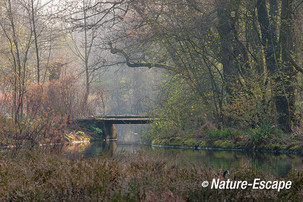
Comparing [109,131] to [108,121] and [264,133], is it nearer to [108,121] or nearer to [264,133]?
[108,121]

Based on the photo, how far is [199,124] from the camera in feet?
54.6

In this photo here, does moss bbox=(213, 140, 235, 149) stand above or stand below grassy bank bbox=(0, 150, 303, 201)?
below

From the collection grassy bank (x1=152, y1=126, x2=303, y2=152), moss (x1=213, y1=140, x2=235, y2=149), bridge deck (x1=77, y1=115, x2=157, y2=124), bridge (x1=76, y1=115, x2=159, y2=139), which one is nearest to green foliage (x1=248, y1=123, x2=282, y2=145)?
grassy bank (x1=152, y1=126, x2=303, y2=152)

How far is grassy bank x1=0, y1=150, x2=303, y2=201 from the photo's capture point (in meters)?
4.52

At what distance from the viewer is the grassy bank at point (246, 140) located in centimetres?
1243

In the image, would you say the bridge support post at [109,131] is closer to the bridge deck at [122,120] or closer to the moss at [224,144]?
the bridge deck at [122,120]

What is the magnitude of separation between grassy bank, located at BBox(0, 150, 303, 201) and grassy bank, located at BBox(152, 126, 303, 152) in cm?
653

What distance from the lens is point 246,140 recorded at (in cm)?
1323

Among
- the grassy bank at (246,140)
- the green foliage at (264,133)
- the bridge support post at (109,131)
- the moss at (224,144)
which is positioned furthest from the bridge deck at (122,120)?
the green foliage at (264,133)

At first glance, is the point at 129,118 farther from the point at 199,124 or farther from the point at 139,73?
the point at 139,73

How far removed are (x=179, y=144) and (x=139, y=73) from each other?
34282 mm

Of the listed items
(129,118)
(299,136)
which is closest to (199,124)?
(299,136)

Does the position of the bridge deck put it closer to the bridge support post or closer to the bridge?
the bridge

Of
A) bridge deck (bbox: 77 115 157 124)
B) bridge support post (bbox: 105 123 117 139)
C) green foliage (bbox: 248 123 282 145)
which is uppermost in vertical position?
bridge deck (bbox: 77 115 157 124)
